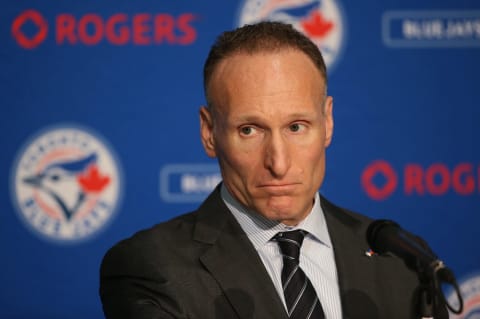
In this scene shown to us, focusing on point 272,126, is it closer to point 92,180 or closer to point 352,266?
point 352,266

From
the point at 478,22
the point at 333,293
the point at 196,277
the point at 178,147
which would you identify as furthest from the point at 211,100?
the point at 478,22

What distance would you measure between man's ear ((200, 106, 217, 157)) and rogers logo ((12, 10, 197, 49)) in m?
1.12

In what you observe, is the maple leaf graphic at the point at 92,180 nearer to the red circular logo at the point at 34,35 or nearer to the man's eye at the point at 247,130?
the red circular logo at the point at 34,35

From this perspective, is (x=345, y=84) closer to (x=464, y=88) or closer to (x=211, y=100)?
(x=464, y=88)

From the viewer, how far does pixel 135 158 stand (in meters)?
3.06

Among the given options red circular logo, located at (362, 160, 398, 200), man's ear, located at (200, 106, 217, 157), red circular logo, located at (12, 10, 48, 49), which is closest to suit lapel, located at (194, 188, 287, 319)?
man's ear, located at (200, 106, 217, 157)

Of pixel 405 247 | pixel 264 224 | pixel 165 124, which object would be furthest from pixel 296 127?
pixel 165 124

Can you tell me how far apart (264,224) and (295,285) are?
0.60ft

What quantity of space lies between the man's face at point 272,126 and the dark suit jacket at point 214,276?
133 mm

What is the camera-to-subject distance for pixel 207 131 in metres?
2.04

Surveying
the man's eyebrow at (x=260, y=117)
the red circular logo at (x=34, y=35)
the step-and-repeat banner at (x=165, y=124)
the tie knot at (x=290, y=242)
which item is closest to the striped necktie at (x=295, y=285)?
the tie knot at (x=290, y=242)

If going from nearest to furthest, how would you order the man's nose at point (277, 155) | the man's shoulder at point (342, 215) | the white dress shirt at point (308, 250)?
the man's nose at point (277, 155), the white dress shirt at point (308, 250), the man's shoulder at point (342, 215)

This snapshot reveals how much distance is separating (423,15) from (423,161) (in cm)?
60

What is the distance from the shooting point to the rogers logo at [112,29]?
3031mm
